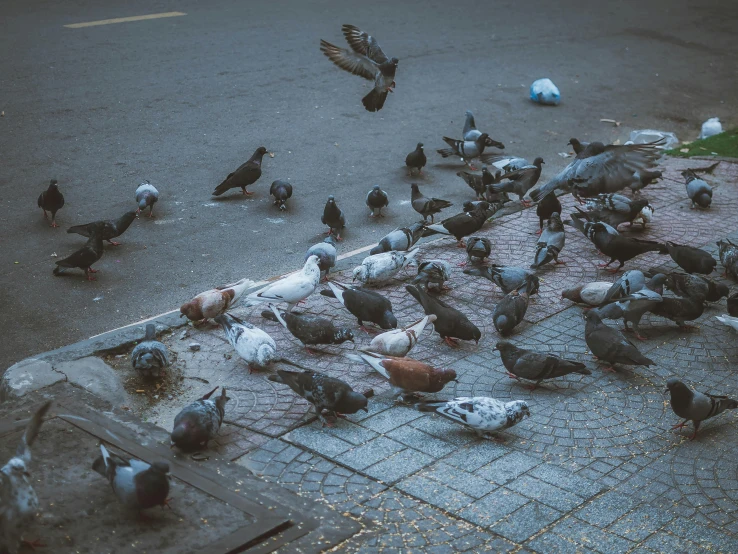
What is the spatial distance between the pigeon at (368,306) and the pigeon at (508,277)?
121 cm

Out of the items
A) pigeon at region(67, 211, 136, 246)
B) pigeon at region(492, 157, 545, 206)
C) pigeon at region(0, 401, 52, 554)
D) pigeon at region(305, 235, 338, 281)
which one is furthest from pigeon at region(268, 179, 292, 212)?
pigeon at region(0, 401, 52, 554)

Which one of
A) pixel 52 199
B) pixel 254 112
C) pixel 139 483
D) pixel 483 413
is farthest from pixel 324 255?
pixel 254 112

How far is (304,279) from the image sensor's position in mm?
7875

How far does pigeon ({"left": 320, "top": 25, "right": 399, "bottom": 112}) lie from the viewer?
10406 millimetres

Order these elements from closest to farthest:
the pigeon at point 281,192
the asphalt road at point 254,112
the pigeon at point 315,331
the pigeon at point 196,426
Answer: the pigeon at point 196,426 < the pigeon at point 315,331 < the asphalt road at point 254,112 < the pigeon at point 281,192

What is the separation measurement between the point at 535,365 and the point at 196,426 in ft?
8.71

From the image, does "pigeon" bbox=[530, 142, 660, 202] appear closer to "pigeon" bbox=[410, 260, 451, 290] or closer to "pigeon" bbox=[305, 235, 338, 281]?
"pigeon" bbox=[410, 260, 451, 290]

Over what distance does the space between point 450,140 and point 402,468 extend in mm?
7635

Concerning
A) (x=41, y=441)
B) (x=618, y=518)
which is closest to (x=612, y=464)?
(x=618, y=518)

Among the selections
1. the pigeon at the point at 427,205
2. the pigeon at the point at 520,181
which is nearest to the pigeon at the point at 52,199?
the pigeon at the point at 427,205

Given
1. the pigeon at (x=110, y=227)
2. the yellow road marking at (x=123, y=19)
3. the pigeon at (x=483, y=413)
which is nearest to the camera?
the pigeon at (x=483, y=413)

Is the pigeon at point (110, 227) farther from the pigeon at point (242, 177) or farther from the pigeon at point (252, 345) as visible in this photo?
the pigeon at point (252, 345)

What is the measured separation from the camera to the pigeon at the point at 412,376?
646cm

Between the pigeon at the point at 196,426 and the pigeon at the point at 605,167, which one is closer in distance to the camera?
the pigeon at the point at 196,426
